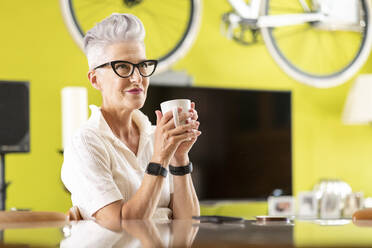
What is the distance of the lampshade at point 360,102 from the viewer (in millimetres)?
4207

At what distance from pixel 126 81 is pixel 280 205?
2478 mm

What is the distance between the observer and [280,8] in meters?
4.18

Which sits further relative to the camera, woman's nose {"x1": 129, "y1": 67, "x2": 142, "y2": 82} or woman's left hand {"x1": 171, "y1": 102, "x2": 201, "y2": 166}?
woman's nose {"x1": 129, "y1": 67, "x2": 142, "y2": 82}

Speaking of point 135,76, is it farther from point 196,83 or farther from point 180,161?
point 196,83

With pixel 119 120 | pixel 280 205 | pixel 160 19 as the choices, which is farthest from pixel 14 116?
pixel 280 205

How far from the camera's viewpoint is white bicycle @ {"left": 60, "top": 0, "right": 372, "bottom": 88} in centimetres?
366

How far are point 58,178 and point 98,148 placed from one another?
6.70ft

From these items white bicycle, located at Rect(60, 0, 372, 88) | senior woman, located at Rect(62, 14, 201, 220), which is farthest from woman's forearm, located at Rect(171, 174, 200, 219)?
white bicycle, located at Rect(60, 0, 372, 88)

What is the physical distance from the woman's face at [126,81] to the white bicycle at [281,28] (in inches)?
63.9

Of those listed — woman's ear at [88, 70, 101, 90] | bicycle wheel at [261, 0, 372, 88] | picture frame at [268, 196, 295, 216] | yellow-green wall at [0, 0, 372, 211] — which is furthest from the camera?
bicycle wheel at [261, 0, 372, 88]

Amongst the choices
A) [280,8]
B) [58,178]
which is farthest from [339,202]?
[58,178]

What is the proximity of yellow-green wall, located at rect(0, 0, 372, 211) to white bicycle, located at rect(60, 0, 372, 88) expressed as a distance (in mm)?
132

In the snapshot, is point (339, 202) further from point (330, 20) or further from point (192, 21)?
point (192, 21)

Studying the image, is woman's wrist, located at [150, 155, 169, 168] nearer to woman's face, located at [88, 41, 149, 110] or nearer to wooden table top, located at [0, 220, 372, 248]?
woman's face, located at [88, 41, 149, 110]
